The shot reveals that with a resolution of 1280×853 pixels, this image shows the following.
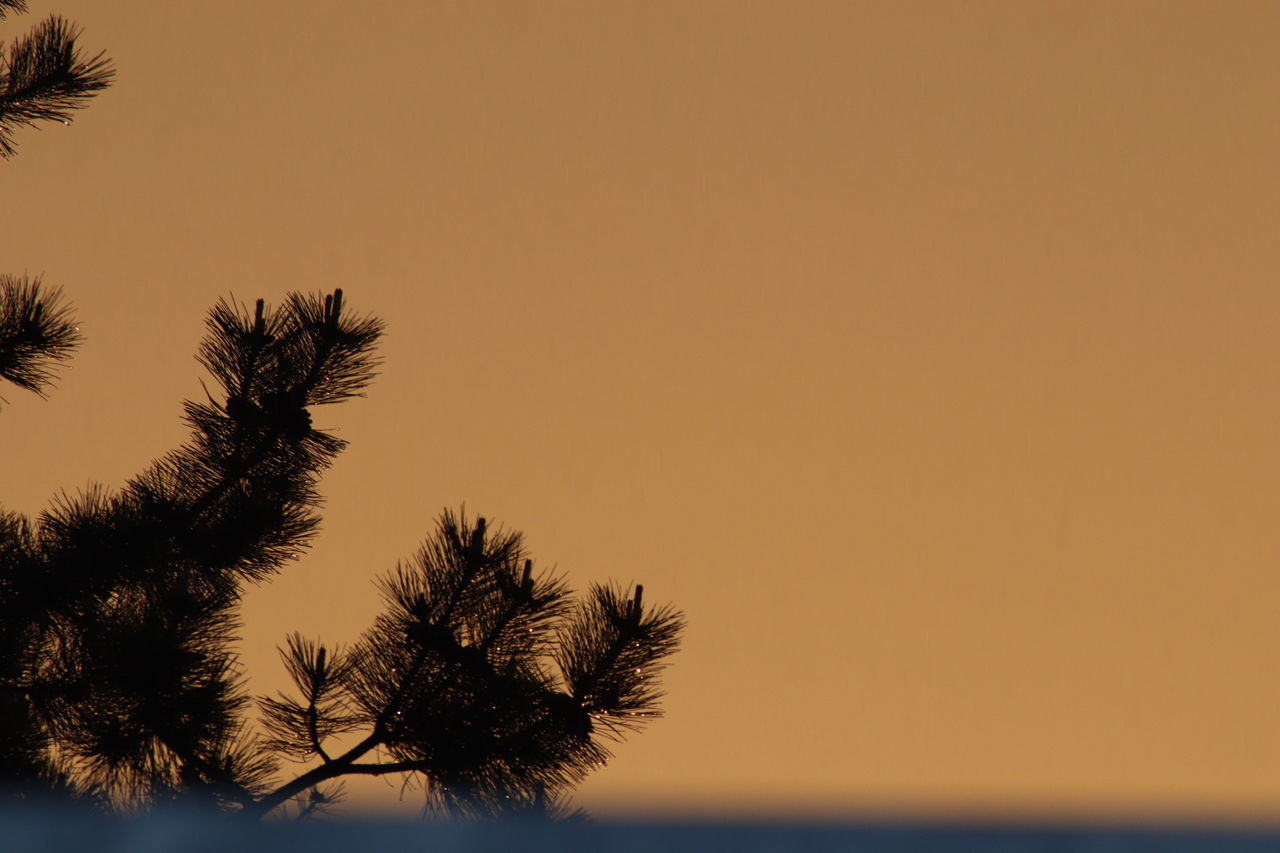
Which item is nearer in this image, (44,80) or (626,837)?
(626,837)

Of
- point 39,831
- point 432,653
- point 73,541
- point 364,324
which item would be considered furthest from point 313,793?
point 39,831

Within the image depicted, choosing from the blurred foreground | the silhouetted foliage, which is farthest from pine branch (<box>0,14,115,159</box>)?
the blurred foreground

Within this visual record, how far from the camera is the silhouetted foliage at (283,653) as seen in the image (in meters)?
4.54

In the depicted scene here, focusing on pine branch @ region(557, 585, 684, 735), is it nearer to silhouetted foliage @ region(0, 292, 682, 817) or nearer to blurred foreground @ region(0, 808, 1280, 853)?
silhouetted foliage @ region(0, 292, 682, 817)

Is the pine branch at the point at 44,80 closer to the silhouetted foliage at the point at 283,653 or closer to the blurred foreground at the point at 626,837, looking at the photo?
the silhouetted foliage at the point at 283,653

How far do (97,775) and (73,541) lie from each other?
2.46 feet

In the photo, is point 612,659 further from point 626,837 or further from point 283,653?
point 626,837

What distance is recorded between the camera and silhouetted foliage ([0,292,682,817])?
14.9ft

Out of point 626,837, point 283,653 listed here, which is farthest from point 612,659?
point 626,837

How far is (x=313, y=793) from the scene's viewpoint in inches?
195

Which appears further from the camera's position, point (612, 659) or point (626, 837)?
point (612, 659)

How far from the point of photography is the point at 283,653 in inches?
185

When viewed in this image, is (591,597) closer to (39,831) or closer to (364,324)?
(364,324)

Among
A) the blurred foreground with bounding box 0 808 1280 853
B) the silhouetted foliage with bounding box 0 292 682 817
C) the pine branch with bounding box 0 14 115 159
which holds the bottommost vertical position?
the blurred foreground with bounding box 0 808 1280 853
